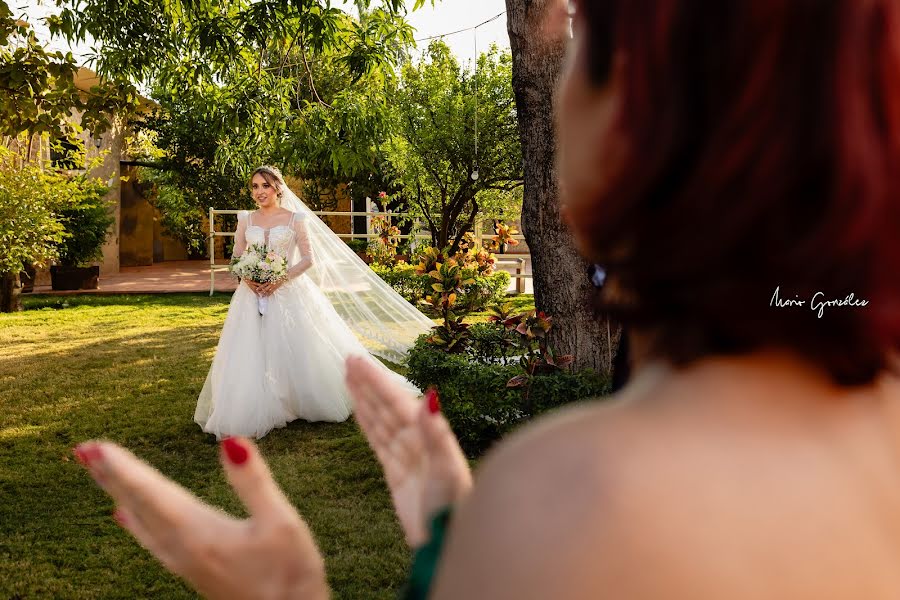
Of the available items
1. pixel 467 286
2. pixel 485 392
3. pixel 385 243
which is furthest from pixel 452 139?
pixel 485 392

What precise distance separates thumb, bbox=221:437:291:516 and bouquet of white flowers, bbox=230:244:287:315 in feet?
20.4

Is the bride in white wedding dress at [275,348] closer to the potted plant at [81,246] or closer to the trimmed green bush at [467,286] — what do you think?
the trimmed green bush at [467,286]

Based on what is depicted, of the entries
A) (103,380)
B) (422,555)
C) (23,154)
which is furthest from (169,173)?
(422,555)

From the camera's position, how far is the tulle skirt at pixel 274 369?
21.9ft

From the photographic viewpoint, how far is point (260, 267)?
693cm

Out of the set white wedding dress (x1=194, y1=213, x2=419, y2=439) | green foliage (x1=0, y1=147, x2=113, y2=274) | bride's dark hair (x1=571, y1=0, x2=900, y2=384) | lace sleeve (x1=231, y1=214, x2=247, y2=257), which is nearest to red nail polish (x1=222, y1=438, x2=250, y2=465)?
bride's dark hair (x1=571, y1=0, x2=900, y2=384)

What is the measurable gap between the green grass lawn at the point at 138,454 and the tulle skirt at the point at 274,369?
7.2 inches

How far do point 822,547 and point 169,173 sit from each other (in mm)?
23046

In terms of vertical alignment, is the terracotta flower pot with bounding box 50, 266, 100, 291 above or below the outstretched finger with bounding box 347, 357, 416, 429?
below

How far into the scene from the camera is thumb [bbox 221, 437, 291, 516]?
0.84m

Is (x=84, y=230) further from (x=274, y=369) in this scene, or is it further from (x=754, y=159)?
(x=754, y=159)

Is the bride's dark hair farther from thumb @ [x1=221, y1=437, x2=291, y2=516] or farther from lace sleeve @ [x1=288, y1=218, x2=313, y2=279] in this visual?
lace sleeve @ [x1=288, y1=218, x2=313, y2=279]

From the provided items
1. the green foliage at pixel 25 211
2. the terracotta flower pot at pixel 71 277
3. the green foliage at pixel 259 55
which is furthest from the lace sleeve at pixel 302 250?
the terracotta flower pot at pixel 71 277

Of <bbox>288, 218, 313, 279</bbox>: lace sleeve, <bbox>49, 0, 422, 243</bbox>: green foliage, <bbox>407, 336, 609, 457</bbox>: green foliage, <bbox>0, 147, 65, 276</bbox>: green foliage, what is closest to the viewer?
<bbox>407, 336, 609, 457</bbox>: green foliage
